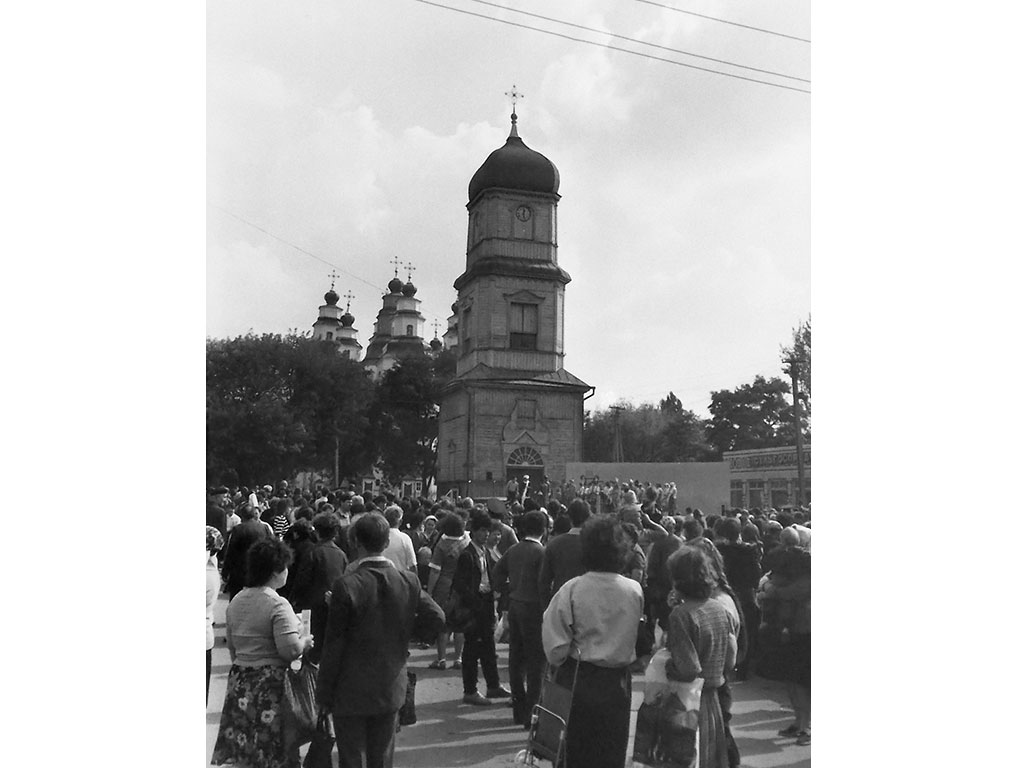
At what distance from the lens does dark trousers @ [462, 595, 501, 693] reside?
A: 6492 millimetres

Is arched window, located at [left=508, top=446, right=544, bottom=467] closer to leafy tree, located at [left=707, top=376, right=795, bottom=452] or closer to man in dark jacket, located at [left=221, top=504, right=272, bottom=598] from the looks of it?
leafy tree, located at [left=707, top=376, right=795, bottom=452]

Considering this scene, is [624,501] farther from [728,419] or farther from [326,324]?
[326,324]

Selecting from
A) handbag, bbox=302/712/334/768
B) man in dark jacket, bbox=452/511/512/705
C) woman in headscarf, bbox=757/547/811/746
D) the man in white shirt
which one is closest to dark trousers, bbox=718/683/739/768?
woman in headscarf, bbox=757/547/811/746

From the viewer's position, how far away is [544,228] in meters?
7.81

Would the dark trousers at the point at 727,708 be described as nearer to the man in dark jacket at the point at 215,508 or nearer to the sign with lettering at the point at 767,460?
the sign with lettering at the point at 767,460

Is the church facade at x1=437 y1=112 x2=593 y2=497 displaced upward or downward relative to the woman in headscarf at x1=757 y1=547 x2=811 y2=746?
upward

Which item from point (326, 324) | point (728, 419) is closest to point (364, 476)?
point (326, 324)

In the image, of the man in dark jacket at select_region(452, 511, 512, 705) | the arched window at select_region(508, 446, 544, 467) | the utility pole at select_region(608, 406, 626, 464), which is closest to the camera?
the man in dark jacket at select_region(452, 511, 512, 705)

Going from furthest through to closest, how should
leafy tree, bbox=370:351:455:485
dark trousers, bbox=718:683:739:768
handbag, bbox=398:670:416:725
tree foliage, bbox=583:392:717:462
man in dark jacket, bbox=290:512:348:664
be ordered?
leafy tree, bbox=370:351:455:485 → tree foliage, bbox=583:392:717:462 → man in dark jacket, bbox=290:512:348:664 → handbag, bbox=398:670:416:725 → dark trousers, bbox=718:683:739:768

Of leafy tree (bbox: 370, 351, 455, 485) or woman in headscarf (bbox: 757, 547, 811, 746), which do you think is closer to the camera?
woman in headscarf (bbox: 757, 547, 811, 746)

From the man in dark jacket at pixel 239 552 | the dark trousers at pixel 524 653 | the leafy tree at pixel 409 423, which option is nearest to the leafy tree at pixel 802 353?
the dark trousers at pixel 524 653

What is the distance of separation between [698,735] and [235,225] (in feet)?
13.9

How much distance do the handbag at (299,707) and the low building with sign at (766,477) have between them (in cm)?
447

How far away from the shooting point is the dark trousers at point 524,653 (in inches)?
229
